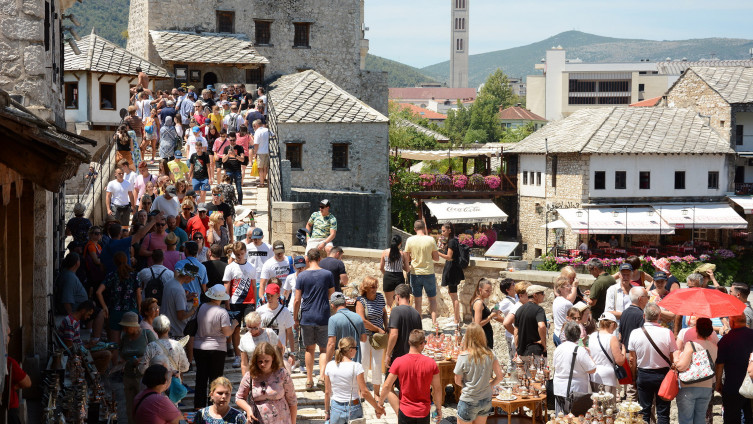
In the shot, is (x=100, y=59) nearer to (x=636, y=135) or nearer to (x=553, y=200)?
(x=553, y=200)

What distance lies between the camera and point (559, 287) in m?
12.1

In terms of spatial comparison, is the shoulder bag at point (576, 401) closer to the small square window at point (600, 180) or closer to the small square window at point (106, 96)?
the small square window at point (106, 96)

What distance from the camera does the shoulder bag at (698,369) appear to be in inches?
407

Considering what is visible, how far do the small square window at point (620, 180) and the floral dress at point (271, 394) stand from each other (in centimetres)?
4491

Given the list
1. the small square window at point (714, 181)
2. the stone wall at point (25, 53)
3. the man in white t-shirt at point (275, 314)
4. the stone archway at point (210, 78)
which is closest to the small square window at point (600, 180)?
the small square window at point (714, 181)

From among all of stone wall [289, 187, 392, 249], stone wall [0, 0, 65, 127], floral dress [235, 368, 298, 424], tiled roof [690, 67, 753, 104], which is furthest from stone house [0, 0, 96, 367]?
tiled roof [690, 67, 753, 104]

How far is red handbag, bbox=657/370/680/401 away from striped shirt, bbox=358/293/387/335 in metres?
3.39

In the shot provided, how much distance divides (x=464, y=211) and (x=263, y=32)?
1625 centimetres

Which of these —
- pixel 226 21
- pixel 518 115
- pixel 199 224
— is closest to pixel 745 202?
pixel 226 21

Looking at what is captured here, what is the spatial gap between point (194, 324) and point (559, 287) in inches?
187

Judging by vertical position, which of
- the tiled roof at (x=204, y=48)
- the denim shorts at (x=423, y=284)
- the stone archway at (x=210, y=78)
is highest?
the tiled roof at (x=204, y=48)

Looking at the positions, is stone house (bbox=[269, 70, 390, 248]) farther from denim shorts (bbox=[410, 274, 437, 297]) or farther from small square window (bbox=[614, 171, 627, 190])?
small square window (bbox=[614, 171, 627, 190])

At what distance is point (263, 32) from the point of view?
43281 mm

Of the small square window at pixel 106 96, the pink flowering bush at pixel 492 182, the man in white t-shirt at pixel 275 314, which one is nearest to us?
the man in white t-shirt at pixel 275 314
